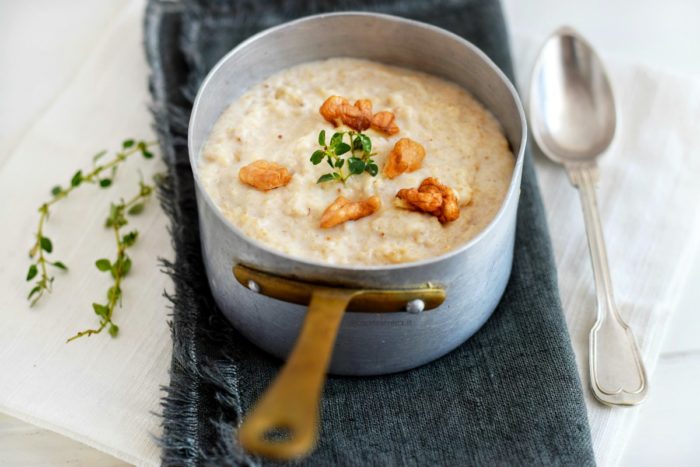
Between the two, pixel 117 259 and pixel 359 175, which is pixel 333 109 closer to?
pixel 359 175

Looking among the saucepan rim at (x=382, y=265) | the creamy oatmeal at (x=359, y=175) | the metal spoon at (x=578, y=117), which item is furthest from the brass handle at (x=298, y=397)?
the metal spoon at (x=578, y=117)

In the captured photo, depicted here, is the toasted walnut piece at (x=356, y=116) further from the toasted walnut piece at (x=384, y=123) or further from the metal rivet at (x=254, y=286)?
the metal rivet at (x=254, y=286)

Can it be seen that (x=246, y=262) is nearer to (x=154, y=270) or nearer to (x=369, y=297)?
(x=369, y=297)

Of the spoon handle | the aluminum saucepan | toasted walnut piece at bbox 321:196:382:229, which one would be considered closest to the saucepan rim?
the aluminum saucepan

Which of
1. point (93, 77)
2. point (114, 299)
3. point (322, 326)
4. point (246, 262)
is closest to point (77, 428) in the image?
point (114, 299)

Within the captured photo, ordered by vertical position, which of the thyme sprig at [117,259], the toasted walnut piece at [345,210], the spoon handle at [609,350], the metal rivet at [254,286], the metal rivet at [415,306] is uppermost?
the toasted walnut piece at [345,210]
